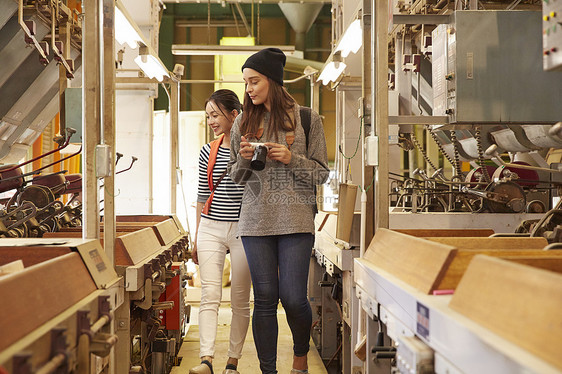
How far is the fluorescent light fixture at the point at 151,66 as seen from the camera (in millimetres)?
3583

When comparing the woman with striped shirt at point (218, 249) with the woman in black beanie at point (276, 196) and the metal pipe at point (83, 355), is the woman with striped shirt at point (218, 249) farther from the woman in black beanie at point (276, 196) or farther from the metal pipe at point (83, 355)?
the metal pipe at point (83, 355)

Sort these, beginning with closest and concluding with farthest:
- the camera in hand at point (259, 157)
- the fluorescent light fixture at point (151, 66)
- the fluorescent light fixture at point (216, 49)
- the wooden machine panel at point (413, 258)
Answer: the wooden machine panel at point (413, 258)
the camera in hand at point (259, 157)
the fluorescent light fixture at point (151, 66)
the fluorescent light fixture at point (216, 49)

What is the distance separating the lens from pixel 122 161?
20.5 ft

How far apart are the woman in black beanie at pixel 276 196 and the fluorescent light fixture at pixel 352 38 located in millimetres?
478

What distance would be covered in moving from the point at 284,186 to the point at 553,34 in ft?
4.18

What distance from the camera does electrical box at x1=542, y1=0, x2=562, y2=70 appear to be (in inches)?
64.6

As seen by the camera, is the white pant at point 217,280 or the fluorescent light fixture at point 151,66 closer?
the white pant at point 217,280

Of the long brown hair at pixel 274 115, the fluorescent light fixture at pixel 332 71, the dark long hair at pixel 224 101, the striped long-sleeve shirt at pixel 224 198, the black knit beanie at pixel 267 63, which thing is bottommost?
the striped long-sleeve shirt at pixel 224 198

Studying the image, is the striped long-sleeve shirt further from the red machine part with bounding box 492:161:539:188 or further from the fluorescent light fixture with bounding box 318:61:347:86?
the red machine part with bounding box 492:161:539:188

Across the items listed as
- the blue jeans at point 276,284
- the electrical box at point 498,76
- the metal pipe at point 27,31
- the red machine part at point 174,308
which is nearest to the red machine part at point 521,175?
the electrical box at point 498,76

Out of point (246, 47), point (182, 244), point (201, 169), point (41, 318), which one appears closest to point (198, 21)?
point (246, 47)

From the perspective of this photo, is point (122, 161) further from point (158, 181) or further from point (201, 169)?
point (201, 169)

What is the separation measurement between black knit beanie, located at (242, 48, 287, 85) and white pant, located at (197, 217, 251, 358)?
83cm

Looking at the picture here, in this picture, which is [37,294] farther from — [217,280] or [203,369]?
[217,280]
